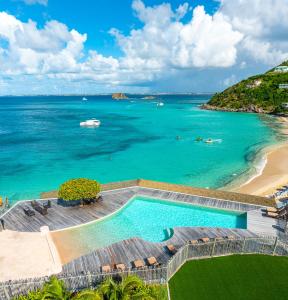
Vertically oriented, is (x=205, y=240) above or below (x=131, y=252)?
above

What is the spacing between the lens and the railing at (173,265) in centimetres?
1235

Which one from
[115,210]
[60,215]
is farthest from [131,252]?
[60,215]

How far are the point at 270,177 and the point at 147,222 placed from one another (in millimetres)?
21890

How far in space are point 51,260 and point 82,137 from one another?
178 feet

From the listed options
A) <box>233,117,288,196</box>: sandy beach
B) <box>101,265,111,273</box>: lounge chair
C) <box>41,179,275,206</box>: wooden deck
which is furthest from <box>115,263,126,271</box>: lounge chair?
<box>233,117,288,196</box>: sandy beach

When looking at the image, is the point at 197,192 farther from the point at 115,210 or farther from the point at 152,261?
the point at 152,261

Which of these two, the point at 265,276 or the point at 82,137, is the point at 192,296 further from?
the point at 82,137

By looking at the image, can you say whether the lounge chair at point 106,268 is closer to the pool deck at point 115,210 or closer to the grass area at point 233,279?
the pool deck at point 115,210

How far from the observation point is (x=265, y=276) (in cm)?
1461

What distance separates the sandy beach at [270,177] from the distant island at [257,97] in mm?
72748

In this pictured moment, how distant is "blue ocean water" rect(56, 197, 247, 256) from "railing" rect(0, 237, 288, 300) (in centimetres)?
388

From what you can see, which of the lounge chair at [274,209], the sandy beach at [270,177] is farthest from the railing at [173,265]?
the sandy beach at [270,177]

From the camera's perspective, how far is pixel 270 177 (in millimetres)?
35406

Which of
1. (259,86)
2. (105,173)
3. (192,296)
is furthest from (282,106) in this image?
(192,296)
